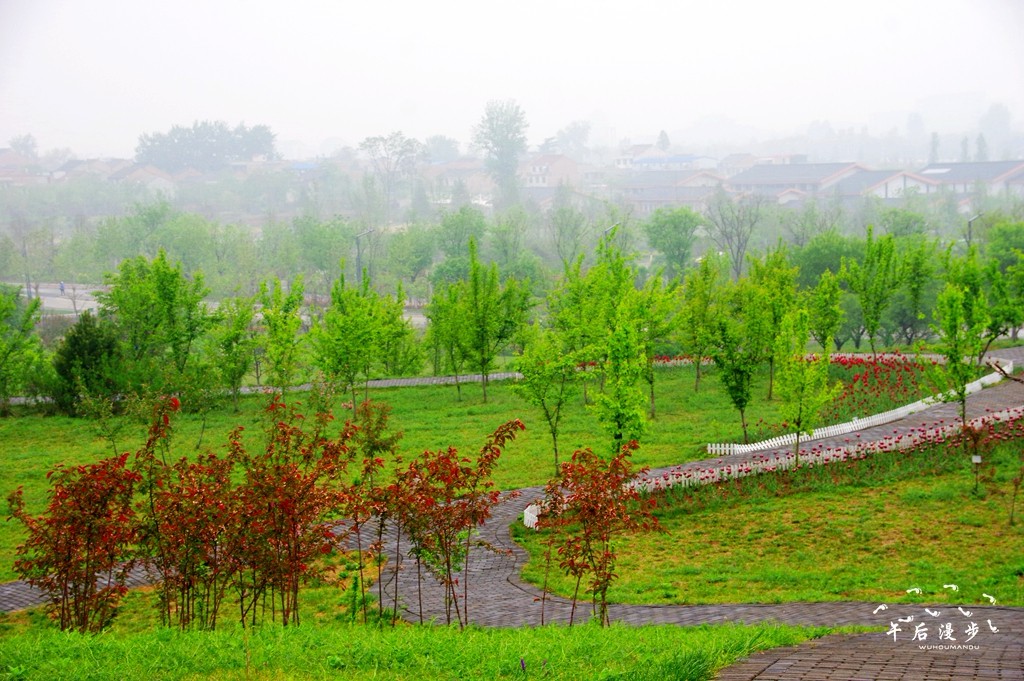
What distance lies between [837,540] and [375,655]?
815 centimetres

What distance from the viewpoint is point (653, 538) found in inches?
574

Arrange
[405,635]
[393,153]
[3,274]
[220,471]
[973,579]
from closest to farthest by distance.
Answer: [405,635] < [220,471] < [973,579] < [3,274] < [393,153]

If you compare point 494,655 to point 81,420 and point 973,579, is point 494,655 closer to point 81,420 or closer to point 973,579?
point 973,579

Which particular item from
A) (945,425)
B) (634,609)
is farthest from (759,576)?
(945,425)

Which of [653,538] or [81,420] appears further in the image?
[81,420]

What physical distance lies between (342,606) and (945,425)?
13241 mm

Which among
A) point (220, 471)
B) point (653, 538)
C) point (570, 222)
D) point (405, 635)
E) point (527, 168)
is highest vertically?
point (527, 168)

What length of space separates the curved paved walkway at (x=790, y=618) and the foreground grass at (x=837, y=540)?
1.55ft

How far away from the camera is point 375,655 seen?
7965 millimetres

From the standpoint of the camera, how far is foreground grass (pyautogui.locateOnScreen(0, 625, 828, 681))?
7.54m

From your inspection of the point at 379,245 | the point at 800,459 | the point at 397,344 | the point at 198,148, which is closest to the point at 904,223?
the point at 379,245

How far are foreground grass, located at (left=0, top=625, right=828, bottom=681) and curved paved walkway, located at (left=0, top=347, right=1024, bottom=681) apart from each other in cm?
52

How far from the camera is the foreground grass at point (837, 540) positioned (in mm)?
11766

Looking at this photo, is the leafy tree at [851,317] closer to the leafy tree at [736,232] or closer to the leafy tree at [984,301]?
the leafy tree at [984,301]
